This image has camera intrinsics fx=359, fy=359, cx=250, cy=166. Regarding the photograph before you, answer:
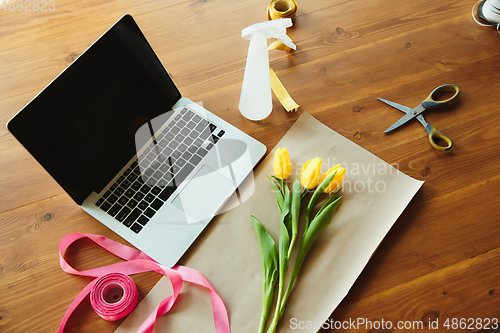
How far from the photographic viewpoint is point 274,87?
2.95 feet

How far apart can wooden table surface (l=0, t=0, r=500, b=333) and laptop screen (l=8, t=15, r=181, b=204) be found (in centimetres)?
12

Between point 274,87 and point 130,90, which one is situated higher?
point 130,90

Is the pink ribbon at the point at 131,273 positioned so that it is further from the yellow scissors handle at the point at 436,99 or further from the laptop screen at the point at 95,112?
the yellow scissors handle at the point at 436,99

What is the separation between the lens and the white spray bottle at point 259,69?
706 millimetres

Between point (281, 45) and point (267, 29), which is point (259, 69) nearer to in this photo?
point (267, 29)

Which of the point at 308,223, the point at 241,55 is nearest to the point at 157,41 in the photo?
the point at 241,55

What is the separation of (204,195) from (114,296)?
0.26 metres

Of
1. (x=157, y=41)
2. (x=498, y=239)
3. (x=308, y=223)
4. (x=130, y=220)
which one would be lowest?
(x=498, y=239)

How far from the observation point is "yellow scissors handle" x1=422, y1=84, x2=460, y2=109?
0.86 m

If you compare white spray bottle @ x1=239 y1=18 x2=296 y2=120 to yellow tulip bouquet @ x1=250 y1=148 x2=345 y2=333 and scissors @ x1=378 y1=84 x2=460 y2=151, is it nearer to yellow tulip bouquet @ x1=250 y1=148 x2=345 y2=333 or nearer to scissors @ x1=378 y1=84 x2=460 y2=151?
yellow tulip bouquet @ x1=250 y1=148 x2=345 y2=333

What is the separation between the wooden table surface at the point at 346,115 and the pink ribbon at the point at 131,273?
0.02 metres

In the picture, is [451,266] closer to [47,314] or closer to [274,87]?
[274,87]

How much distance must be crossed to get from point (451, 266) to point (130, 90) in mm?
739

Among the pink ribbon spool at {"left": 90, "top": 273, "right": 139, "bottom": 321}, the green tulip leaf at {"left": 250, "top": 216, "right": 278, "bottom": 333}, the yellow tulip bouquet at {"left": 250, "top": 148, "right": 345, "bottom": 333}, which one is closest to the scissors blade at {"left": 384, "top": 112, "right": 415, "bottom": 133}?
the yellow tulip bouquet at {"left": 250, "top": 148, "right": 345, "bottom": 333}
